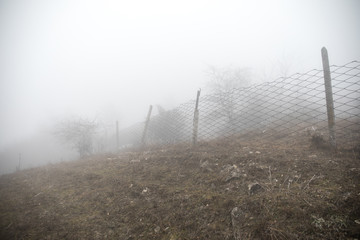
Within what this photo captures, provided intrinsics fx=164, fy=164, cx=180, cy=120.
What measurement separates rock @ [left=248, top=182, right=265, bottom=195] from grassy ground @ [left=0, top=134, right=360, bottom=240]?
13mm

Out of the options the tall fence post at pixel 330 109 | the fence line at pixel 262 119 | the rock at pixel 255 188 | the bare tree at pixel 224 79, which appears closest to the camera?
the rock at pixel 255 188

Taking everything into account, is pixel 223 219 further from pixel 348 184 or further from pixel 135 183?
pixel 135 183

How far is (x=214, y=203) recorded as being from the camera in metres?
2.17

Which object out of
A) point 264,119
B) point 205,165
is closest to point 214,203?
point 205,165

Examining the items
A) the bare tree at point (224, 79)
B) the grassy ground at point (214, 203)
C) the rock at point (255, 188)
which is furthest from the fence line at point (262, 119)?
the bare tree at point (224, 79)

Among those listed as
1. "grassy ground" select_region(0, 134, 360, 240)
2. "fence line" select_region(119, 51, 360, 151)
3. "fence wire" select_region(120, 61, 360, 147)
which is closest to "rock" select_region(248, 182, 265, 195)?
"grassy ground" select_region(0, 134, 360, 240)

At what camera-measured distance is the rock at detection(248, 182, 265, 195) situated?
86.7 inches

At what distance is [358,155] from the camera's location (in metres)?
2.69

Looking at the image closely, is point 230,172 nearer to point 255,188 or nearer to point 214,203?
point 255,188

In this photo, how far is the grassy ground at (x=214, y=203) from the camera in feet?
5.28

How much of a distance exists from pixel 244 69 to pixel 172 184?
15803mm

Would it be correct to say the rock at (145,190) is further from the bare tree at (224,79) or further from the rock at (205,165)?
the bare tree at (224,79)

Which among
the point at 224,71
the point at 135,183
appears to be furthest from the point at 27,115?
the point at 135,183

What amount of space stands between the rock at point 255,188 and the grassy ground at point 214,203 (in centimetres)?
1
